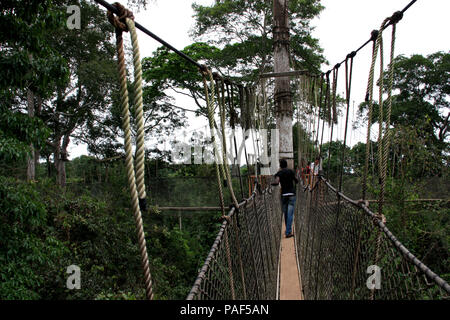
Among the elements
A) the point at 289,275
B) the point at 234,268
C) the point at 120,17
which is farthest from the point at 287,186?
the point at 120,17

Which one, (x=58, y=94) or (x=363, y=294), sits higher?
(x=58, y=94)

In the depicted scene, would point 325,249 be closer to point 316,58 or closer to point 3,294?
point 3,294

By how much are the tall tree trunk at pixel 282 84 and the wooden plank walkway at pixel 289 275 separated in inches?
52.1

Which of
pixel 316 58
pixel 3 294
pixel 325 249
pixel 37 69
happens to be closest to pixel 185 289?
pixel 3 294

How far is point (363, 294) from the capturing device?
1206 millimetres

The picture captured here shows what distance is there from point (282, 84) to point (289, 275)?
263cm

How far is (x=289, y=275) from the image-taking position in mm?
2533

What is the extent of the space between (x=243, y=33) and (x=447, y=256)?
598 cm

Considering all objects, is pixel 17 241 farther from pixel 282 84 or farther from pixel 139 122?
pixel 282 84

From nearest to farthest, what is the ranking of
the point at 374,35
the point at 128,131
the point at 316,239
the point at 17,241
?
the point at 128,131 → the point at 374,35 → the point at 316,239 → the point at 17,241

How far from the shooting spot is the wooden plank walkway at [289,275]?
2.22 metres

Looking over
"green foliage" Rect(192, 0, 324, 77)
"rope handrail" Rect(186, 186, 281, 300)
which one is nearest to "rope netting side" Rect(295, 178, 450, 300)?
"rope handrail" Rect(186, 186, 281, 300)

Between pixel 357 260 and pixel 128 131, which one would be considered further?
pixel 357 260
